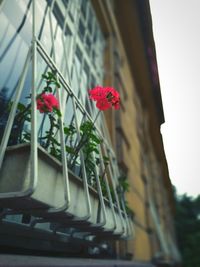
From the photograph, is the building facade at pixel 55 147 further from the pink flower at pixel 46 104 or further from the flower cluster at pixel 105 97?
the flower cluster at pixel 105 97

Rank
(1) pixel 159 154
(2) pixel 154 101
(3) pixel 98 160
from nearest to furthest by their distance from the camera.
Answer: (3) pixel 98 160
(2) pixel 154 101
(1) pixel 159 154

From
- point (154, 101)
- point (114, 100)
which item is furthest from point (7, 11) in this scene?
point (154, 101)

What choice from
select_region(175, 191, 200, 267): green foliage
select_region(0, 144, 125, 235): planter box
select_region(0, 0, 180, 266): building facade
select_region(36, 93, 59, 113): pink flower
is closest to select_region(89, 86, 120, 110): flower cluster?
select_region(0, 0, 180, 266): building facade

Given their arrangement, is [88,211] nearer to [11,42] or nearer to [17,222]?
[17,222]

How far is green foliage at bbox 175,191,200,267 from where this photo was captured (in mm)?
14368

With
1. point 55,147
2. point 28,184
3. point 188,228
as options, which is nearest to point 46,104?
point 55,147

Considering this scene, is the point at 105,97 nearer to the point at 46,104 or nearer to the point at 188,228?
the point at 46,104

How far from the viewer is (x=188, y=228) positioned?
18.5 meters

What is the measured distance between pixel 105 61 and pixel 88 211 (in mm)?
4728

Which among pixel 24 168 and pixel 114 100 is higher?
pixel 114 100

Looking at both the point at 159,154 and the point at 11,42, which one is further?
the point at 159,154

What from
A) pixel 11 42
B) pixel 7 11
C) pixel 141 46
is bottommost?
pixel 11 42

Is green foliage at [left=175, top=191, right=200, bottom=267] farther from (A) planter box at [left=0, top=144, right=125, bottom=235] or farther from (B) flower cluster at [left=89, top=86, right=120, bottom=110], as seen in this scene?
(A) planter box at [left=0, top=144, right=125, bottom=235]

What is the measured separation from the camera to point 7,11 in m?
2.05
